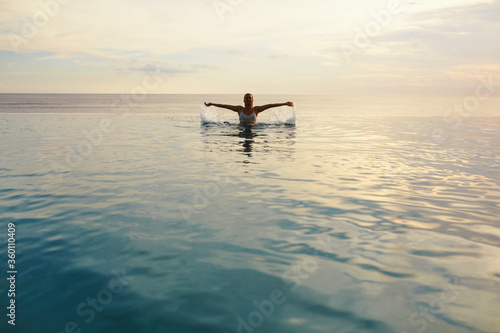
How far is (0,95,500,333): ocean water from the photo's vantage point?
3969mm

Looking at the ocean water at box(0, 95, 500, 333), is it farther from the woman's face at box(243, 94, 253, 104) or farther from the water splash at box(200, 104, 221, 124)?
the water splash at box(200, 104, 221, 124)

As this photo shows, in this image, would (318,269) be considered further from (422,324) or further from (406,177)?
(406,177)

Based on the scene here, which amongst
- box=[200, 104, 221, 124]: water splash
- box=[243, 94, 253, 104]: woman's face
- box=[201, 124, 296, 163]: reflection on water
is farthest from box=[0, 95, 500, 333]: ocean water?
box=[200, 104, 221, 124]: water splash

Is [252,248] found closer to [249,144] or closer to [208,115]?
[249,144]

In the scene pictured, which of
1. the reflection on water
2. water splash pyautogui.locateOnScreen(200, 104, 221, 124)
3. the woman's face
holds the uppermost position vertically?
the woman's face

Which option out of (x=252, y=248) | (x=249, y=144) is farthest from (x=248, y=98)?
(x=252, y=248)

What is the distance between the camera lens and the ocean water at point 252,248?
397 centimetres

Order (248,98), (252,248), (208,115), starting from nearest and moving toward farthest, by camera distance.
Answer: (252,248)
(248,98)
(208,115)

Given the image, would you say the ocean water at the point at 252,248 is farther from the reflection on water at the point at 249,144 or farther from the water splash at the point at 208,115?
the water splash at the point at 208,115

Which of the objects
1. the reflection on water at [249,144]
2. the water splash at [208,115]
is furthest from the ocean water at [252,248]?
the water splash at [208,115]

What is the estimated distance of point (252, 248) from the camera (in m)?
5.65

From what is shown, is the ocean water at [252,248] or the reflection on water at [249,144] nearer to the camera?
the ocean water at [252,248]

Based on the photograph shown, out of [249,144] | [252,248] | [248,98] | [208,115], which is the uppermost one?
[248,98]

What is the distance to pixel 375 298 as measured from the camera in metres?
4.25
